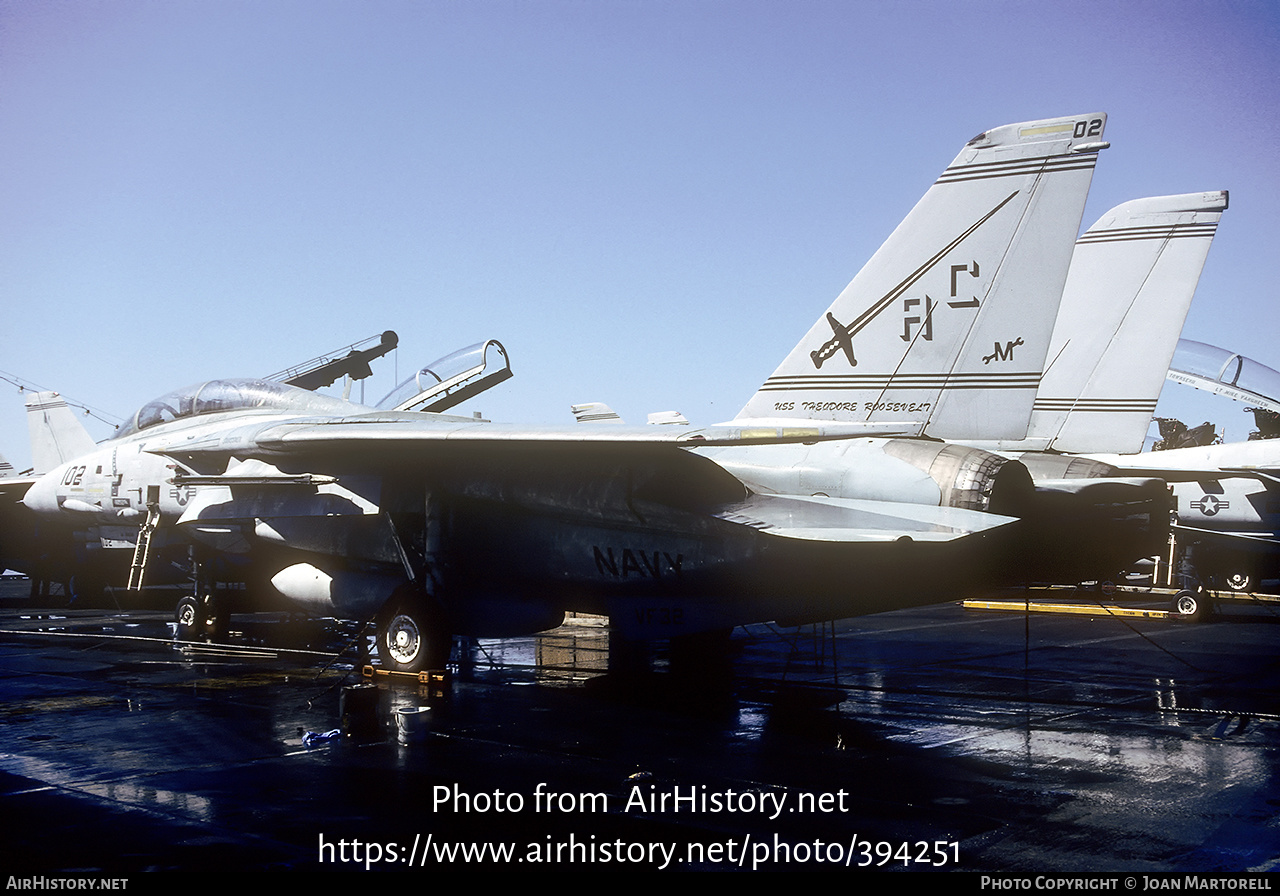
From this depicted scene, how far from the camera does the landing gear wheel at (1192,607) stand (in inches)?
752

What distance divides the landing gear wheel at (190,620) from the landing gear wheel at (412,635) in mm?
4602

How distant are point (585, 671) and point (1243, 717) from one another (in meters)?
6.68

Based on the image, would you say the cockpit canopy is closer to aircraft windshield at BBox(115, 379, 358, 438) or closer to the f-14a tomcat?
the f-14a tomcat

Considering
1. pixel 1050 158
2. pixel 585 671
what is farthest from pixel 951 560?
pixel 585 671

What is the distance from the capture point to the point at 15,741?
25.0 ft

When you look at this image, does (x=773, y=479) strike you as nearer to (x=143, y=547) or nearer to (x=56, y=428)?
(x=143, y=547)

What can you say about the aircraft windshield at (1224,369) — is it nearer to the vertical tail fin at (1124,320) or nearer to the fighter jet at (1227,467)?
the fighter jet at (1227,467)

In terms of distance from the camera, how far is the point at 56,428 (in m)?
22.7

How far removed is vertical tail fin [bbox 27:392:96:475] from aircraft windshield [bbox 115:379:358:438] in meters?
9.80

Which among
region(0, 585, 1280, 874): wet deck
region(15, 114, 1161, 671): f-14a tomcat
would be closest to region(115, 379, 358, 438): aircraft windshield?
region(15, 114, 1161, 671): f-14a tomcat

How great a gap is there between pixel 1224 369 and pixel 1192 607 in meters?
4.48

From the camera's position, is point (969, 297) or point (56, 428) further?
point (56, 428)

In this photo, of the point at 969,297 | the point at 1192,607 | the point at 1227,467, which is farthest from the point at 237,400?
the point at 1192,607

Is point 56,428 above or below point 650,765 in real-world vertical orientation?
above
